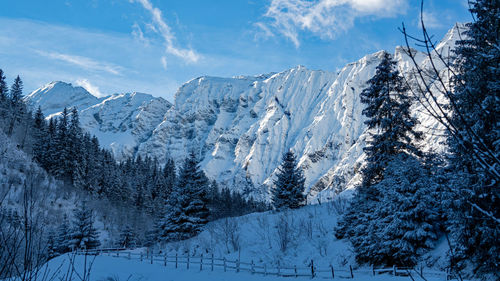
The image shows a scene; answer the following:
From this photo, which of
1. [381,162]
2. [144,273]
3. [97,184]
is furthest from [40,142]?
[381,162]

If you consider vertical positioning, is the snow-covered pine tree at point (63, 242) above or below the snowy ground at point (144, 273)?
above

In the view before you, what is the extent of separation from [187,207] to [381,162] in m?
19.3

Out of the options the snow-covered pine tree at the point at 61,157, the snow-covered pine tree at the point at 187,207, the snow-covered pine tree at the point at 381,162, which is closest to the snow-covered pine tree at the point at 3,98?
the snow-covered pine tree at the point at 61,157

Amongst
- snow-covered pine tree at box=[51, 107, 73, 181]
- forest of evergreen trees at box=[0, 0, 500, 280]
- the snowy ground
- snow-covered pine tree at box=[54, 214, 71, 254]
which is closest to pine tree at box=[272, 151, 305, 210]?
forest of evergreen trees at box=[0, 0, 500, 280]

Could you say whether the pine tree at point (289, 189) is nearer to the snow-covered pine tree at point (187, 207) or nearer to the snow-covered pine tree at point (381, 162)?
the snow-covered pine tree at point (187, 207)

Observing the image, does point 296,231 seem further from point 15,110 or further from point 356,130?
point 356,130

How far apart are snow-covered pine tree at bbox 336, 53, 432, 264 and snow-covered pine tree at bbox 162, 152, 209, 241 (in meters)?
15.2

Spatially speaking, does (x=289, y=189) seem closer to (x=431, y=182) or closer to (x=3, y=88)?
(x=431, y=182)

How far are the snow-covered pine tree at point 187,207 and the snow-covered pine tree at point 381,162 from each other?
49.8 ft

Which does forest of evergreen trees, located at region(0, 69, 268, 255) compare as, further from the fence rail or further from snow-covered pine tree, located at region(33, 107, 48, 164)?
the fence rail

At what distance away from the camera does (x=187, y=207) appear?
32.0m

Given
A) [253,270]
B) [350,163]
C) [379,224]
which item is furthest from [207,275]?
[350,163]

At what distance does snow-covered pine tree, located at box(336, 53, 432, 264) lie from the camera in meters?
15.4

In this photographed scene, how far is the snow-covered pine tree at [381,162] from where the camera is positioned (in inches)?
608
